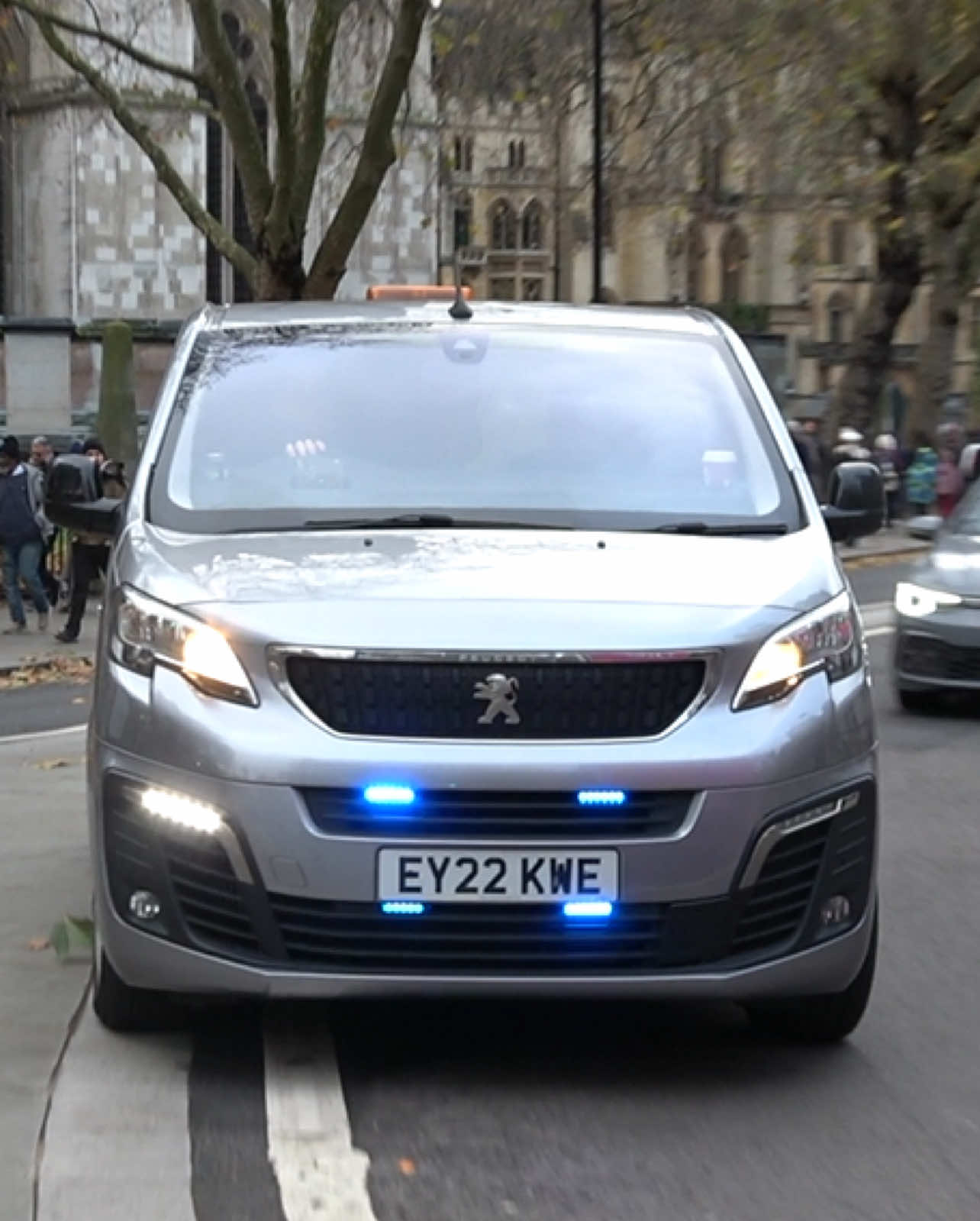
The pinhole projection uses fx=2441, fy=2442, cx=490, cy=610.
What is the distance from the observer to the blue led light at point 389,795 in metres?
5.16

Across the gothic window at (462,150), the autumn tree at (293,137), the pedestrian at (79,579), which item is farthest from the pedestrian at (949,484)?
the pedestrian at (79,579)

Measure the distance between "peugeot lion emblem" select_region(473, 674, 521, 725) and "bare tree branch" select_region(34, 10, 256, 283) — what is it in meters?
21.9

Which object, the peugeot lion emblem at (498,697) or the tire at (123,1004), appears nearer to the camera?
the peugeot lion emblem at (498,697)

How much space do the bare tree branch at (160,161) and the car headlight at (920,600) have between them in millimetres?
14006

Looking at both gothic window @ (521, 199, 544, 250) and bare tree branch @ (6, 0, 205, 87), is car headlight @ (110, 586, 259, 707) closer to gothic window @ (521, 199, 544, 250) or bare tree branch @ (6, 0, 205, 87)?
bare tree branch @ (6, 0, 205, 87)

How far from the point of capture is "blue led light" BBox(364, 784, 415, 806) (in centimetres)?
516

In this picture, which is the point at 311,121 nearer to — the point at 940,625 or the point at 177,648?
the point at 940,625

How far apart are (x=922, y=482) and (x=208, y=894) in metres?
30.5

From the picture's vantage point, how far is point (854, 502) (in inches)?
274

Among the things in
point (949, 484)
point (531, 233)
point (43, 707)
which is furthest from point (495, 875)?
point (531, 233)

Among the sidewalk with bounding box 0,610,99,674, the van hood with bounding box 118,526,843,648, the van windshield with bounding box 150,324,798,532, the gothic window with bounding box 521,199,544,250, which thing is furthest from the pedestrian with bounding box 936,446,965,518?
the gothic window with bounding box 521,199,544,250

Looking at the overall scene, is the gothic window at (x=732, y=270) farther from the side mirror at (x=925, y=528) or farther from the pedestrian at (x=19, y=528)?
the side mirror at (x=925, y=528)

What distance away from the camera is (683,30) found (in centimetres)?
3262

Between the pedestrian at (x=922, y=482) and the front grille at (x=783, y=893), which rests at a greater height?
the front grille at (x=783, y=893)
